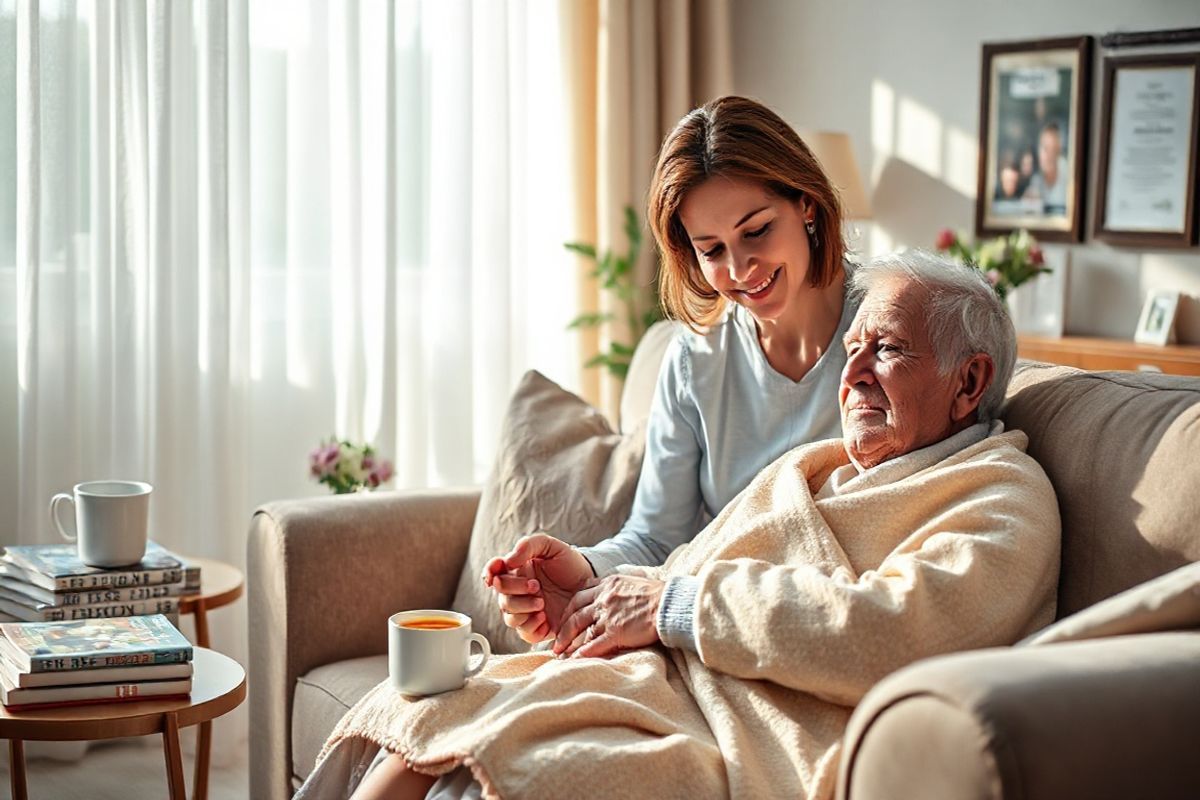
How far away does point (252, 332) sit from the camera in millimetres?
3469

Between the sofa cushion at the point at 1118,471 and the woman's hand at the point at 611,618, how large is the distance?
52 centimetres

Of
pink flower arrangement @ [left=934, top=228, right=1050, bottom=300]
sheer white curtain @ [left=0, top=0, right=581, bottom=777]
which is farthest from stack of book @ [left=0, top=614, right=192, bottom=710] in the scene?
pink flower arrangement @ [left=934, top=228, right=1050, bottom=300]

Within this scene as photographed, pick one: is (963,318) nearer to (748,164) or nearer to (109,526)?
(748,164)

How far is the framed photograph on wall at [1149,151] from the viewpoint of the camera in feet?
11.5

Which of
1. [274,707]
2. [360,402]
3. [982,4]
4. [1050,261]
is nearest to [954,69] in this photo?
[982,4]

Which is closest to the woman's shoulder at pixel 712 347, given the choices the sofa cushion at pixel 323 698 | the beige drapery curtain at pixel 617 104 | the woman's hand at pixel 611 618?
the woman's hand at pixel 611 618

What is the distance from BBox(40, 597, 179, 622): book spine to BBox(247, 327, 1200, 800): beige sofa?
187 millimetres

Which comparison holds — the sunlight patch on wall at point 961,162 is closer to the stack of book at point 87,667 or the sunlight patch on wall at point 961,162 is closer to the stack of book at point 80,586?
the stack of book at point 80,586

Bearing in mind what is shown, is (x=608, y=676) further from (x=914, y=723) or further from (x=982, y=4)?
(x=982, y=4)

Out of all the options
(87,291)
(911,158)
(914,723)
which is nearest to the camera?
(914,723)

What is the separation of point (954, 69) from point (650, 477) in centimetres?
225

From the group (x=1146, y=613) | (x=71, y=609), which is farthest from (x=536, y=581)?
(x=1146, y=613)

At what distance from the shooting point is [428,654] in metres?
1.62

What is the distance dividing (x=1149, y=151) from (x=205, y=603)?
2.62m
